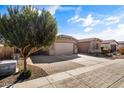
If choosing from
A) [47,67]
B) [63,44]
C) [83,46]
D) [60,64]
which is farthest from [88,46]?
[47,67]

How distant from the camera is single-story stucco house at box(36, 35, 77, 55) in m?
17.7

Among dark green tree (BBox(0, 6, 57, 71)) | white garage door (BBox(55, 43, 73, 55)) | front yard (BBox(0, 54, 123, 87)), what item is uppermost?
dark green tree (BBox(0, 6, 57, 71))

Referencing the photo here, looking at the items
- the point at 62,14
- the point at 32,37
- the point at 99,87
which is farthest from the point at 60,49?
the point at 99,87

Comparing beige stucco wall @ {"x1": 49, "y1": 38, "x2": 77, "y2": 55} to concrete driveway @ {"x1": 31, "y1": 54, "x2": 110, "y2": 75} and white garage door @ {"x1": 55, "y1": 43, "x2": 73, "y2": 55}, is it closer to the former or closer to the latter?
white garage door @ {"x1": 55, "y1": 43, "x2": 73, "y2": 55}

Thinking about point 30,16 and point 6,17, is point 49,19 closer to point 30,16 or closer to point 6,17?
point 30,16

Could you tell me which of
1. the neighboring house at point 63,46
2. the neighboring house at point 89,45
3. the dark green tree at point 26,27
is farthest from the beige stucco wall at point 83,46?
the dark green tree at point 26,27

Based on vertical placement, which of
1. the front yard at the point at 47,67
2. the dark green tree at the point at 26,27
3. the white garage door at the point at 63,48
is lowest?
the front yard at the point at 47,67

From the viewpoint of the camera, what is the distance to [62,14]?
774cm

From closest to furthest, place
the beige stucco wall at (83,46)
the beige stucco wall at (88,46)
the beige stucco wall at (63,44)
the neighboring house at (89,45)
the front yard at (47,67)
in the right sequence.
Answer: the front yard at (47,67) → the beige stucco wall at (63,44) → the beige stucco wall at (88,46) → the neighboring house at (89,45) → the beige stucco wall at (83,46)

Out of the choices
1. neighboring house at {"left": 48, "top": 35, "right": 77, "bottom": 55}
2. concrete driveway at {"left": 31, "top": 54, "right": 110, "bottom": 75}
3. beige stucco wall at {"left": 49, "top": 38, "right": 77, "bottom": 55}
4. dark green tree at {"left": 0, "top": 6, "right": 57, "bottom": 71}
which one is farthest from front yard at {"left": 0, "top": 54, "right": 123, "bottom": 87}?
neighboring house at {"left": 48, "top": 35, "right": 77, "bottom": 55}

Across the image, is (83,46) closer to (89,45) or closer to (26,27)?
(89,45)

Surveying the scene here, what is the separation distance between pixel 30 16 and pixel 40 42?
1.46m

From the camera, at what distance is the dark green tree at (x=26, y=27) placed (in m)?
6.21

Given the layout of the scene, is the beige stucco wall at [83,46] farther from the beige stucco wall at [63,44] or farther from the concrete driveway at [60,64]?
the concrete driveway at [60,64]
